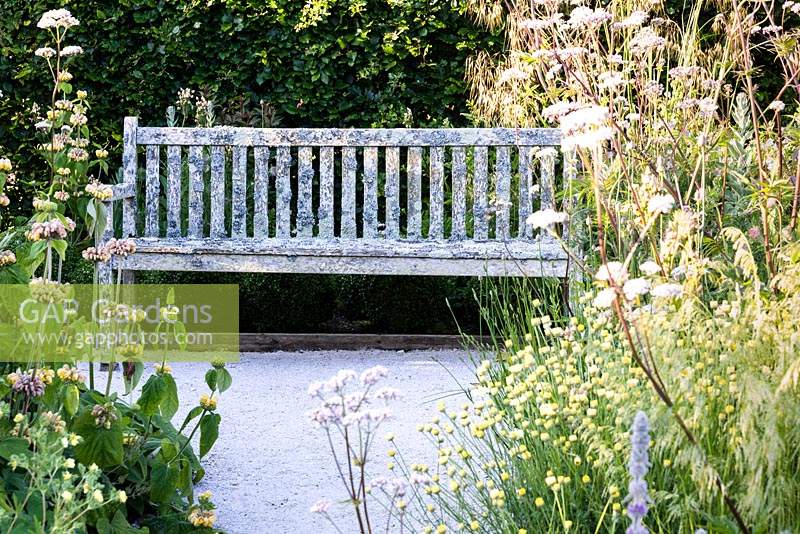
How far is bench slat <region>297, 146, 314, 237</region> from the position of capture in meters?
4.98

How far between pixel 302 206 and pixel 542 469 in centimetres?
298

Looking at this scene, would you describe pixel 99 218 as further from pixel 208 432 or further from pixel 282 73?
pixel 282 73

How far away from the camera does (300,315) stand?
568 cm

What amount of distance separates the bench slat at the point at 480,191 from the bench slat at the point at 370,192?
0.47m

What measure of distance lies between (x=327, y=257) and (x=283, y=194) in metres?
0.48

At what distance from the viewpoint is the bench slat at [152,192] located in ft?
16.2

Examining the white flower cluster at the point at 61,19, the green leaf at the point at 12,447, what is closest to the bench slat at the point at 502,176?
the white flower cluster at the point at 61,19

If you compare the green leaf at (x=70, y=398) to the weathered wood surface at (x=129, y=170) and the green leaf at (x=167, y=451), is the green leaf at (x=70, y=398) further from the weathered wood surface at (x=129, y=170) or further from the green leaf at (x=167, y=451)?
the weathered wood surface at (x=129, y=170)

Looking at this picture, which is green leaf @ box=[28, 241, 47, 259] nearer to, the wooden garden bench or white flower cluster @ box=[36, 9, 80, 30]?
white flower cluster @ box=[36, 9, 80, 30]

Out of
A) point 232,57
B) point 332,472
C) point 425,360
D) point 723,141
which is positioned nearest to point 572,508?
point 332,472

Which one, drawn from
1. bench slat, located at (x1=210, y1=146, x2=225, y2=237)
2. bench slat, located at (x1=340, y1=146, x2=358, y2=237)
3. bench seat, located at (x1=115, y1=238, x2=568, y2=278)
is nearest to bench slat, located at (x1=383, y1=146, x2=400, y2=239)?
bench slat, located at (x1=340, y1=146, x2=358, y2=237)

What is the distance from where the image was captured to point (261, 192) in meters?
5.02

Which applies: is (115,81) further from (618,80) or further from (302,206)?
(618,80)

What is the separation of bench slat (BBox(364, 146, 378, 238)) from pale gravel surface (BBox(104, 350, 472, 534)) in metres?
0.60
